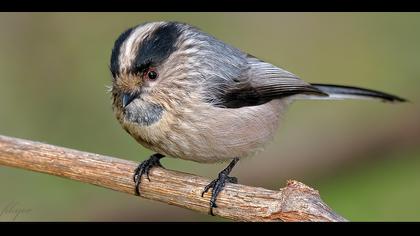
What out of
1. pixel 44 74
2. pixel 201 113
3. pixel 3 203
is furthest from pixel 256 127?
pixel 44 74

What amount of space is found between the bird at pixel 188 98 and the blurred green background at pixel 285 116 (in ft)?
3.64

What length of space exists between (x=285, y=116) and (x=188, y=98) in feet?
3.75

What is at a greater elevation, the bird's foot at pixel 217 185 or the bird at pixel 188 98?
the bird at pixel 188 98

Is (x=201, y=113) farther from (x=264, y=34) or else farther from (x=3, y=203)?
(x=264, y=34)

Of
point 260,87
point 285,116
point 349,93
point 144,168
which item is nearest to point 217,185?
point 144,168

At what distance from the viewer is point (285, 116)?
215 inches

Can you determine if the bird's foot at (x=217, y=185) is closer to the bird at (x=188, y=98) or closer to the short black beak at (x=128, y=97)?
the bird at (x=188, y=98)

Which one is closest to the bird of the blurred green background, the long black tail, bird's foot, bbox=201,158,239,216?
bird's foot, bbox=201,158,239,216

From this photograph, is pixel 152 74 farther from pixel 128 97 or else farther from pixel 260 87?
pixel 260 87

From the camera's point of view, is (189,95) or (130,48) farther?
(189,95)

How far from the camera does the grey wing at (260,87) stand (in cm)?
482

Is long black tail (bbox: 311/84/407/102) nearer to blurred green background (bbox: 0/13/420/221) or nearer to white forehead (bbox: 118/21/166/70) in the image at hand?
blurred green background (bbox: 0/13/420/221)

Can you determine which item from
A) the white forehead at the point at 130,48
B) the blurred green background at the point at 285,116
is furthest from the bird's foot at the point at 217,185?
the blurred green background at the point at 285,116
